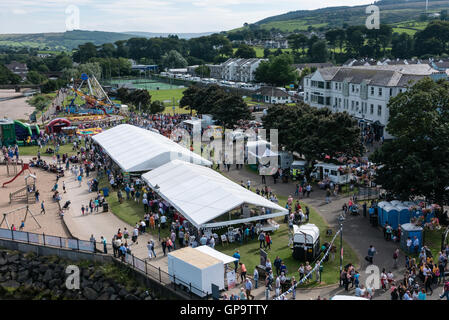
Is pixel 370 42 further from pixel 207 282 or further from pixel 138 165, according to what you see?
pixel 207 282

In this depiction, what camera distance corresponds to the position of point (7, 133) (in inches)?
2181

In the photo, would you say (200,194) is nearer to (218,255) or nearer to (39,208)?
(218,255)

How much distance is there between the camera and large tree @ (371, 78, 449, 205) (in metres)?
27.0

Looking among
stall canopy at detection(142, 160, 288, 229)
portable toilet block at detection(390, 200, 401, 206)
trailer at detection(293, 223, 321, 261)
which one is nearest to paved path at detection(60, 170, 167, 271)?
stall canopy at detection(142, 160, 288, 229)

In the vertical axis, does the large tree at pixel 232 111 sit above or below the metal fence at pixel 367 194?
above

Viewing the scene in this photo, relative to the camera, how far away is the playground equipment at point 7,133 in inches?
2168

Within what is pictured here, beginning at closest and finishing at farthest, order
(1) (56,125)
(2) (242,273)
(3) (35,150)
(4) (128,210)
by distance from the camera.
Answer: (2) (242,273) → (4) (128,210) → (3) (35,150) → (1) (56,125)

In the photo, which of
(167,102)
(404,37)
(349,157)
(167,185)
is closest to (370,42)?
(404,37)

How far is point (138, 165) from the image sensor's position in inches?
1486

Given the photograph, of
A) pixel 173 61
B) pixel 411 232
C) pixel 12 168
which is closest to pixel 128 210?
pixel 411 232

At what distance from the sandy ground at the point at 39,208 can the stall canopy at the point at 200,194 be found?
22.4 feet

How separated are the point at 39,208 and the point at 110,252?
438 inches

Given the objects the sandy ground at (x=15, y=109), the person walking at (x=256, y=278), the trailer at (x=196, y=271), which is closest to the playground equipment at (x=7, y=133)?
the sandy ground at (x=15, y=109)

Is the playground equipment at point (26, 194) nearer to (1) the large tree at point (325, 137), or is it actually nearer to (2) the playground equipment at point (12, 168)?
(2) the playground equipment at point (12, 168)
